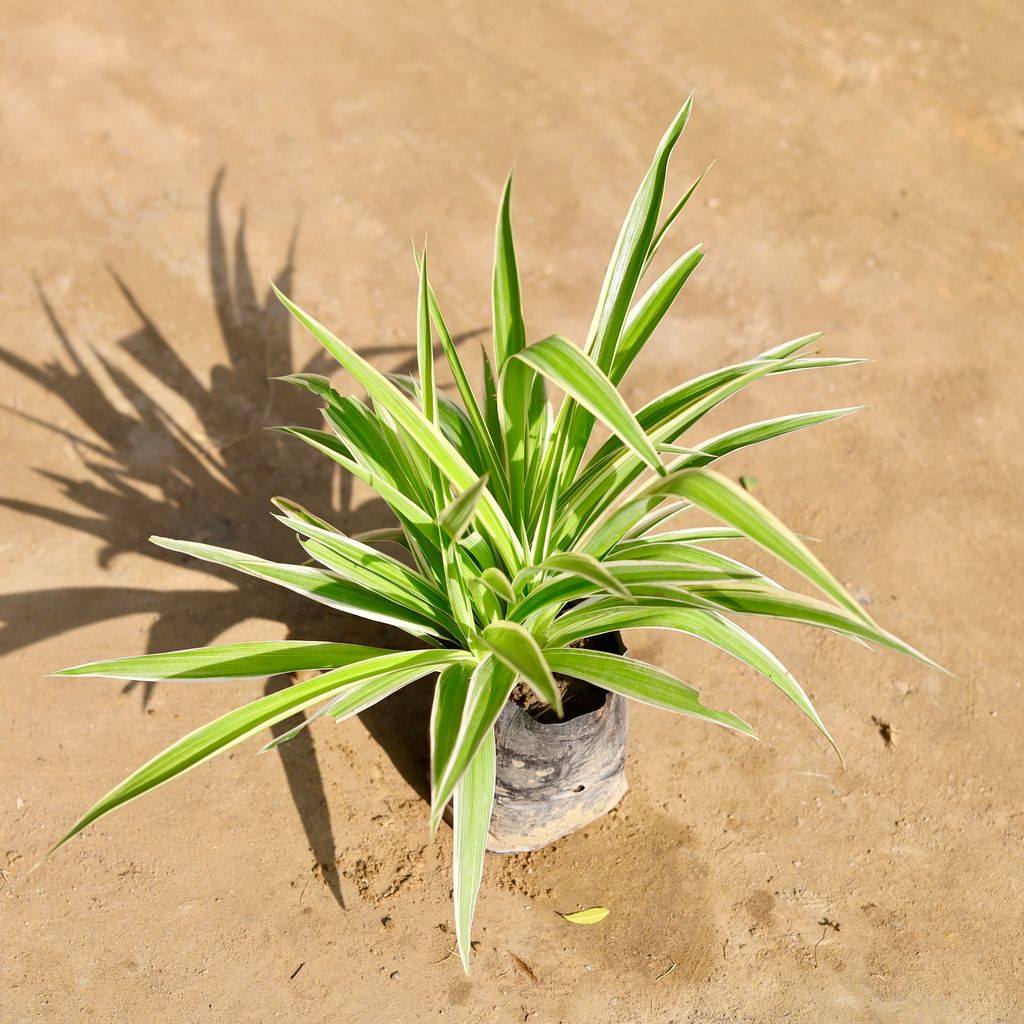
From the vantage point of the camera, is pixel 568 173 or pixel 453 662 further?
pixel 568 173

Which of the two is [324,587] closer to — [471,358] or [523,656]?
[523,656]

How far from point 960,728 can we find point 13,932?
2.20 meters

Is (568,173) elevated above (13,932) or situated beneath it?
elevated above

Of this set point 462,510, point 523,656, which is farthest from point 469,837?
point 462,510

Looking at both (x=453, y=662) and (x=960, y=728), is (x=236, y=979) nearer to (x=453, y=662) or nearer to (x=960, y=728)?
(x=453, y=662)

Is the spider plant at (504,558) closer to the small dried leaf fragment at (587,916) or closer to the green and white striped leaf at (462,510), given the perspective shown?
the green and white striped leaf at (462,510)

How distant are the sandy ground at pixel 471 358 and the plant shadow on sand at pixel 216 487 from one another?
11 mm

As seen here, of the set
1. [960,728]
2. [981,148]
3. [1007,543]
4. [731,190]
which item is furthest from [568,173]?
[960,728]

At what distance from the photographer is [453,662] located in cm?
207

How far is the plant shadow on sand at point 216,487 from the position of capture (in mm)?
2713

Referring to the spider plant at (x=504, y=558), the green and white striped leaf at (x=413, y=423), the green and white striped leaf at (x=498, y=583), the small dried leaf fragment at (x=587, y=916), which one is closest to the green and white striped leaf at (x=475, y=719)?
the spider plant at (x=504, y=558)

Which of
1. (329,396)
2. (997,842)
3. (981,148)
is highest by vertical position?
(981,148)

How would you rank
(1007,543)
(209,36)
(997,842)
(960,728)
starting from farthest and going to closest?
(209,36) < (1007,543) < (960,728) < (997,842)

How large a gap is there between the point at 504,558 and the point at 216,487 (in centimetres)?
131
